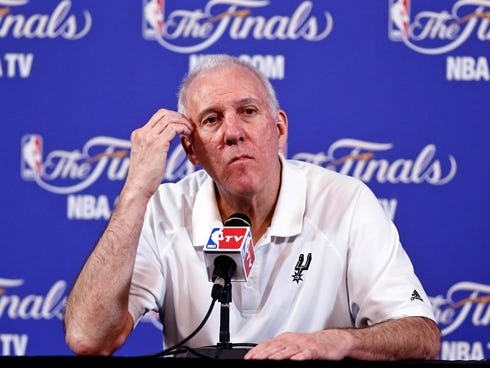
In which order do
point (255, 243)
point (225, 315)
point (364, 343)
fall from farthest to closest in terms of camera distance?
point (255, 243) → point (364, 343) → point (225, 315)

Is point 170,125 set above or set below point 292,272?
above

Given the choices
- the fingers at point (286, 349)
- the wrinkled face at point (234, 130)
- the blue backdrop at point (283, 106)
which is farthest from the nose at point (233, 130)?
the blue backdrop at point (283, 106)

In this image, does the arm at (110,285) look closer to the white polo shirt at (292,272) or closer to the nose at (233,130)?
the white polo shirt at (292,272)

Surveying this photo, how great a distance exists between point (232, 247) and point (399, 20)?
216 centimetres

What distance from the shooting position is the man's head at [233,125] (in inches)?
109

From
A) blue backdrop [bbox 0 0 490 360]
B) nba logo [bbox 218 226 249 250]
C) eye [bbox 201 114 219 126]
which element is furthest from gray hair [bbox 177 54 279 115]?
blue backdrop [bbox 0 0 490 360]

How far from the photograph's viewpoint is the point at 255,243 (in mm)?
2854

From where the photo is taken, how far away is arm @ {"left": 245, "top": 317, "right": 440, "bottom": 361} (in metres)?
2.11

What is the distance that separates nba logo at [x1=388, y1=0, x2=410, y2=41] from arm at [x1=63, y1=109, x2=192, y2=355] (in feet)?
5.78

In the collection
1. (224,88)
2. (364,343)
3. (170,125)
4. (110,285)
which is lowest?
(364,343)

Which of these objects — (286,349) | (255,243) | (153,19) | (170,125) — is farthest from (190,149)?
(153,19)

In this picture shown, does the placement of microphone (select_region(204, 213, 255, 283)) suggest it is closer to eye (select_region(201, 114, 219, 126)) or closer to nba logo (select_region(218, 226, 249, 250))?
nba logo (select_region(218, 226, 249, 250))

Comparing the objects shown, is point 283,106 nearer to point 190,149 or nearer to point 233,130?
point 190,149

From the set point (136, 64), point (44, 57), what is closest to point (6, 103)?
point (44, 57)
